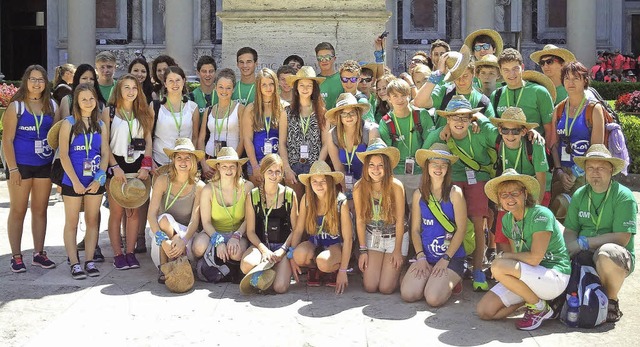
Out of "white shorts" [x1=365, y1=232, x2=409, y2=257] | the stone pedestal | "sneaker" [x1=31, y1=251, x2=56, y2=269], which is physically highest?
the stone pedestal

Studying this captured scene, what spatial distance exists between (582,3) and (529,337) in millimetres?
23514

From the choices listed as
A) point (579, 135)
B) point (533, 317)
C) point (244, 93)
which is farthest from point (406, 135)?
point (533, 317)

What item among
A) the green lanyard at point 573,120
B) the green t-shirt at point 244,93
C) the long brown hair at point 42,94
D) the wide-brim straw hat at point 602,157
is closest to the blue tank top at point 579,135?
the green lanyard at point 573,120

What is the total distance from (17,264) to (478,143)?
452 cm

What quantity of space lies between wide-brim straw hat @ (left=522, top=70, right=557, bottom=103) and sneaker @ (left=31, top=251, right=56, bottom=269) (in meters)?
5.00

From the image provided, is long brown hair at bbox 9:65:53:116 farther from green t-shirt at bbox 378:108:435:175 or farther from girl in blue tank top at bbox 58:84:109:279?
green t-shirt at bbox 378:108:435:175

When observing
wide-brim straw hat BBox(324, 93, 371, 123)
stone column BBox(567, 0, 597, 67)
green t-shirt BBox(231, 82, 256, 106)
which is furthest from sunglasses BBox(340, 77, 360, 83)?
stone column BBox(567, 0, 597, 67)

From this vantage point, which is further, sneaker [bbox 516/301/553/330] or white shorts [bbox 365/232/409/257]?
white shorts [bbox 365/232/409/257]

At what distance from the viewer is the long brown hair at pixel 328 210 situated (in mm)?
7707

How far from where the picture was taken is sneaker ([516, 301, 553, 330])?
650cm

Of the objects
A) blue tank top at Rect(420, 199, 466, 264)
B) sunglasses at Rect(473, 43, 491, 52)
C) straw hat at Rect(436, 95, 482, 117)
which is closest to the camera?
blue tank top at Rect(420, 199, 466, 264)

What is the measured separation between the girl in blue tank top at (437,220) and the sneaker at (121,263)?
282cm

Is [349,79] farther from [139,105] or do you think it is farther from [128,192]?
[128,192]

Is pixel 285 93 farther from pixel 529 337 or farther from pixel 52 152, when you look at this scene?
pixel 529 337
